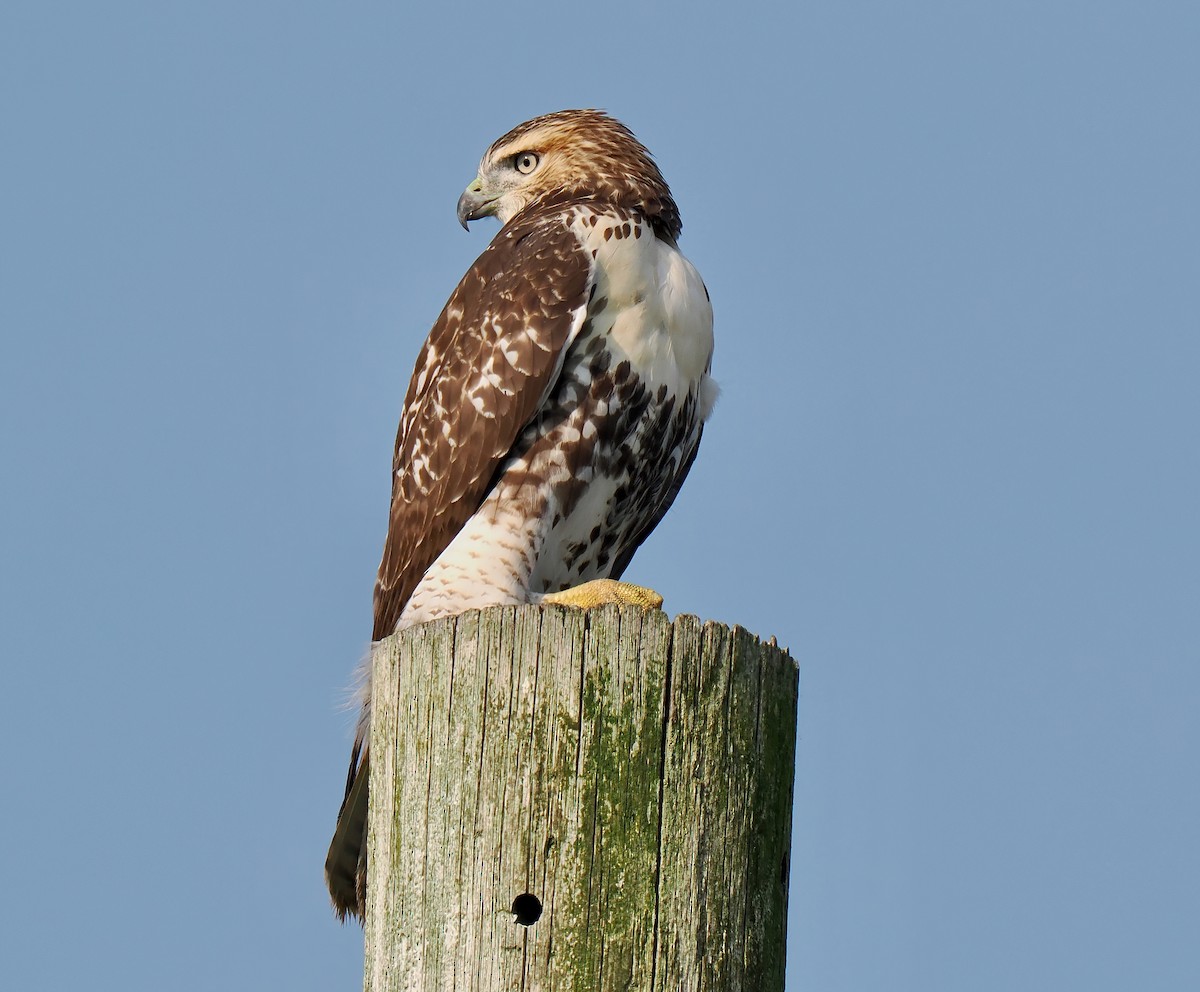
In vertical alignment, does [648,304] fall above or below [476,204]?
below

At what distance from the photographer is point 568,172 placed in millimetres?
6102

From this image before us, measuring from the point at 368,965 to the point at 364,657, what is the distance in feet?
7.40

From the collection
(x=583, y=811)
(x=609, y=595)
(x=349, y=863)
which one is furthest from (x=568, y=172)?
(x=583, y=811)

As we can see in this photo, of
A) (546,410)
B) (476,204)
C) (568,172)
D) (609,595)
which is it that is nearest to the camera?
(609,595)

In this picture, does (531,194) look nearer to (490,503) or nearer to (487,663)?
(490,503)

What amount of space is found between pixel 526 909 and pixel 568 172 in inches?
144

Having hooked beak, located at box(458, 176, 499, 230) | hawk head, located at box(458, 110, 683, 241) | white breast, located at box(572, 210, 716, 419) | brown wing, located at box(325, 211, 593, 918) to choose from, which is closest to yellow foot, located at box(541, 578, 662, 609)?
brown wing, located at box(325, 211, 593, 918)

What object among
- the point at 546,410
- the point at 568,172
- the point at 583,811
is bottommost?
the point at 583,811

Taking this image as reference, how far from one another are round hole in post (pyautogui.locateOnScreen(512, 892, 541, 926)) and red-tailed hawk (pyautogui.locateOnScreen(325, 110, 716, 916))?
1989mm

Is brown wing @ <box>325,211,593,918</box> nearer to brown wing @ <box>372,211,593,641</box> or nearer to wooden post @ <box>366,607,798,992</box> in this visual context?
brown wing @ <box>372,211,593,641</box>

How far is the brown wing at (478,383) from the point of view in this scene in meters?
5.28

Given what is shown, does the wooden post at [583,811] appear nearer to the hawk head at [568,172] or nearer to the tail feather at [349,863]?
the tail feather at [349,863]

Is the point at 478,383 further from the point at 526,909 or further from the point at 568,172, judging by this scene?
the point at 526,909

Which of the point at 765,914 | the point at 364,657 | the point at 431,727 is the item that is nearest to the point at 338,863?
the point at 364,657
